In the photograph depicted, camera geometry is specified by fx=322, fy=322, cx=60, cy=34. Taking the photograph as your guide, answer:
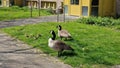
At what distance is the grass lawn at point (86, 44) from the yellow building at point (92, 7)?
201 inches

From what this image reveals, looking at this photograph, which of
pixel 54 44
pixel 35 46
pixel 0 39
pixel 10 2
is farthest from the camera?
pixel 10 2

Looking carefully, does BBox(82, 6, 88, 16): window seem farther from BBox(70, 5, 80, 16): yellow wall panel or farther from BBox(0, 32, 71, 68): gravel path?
BBox(0, 32, 71, 68): gravel path

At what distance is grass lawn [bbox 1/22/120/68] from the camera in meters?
11.0

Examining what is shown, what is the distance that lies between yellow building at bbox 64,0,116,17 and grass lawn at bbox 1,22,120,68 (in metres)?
5.10

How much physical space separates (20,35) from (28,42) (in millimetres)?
1912

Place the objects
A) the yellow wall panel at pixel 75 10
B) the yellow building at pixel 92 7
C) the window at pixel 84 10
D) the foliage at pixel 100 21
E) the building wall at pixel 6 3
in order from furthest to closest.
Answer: the building wall at pixel 6 3 → the yellow wall panel at pixel 75 10 → the window at pixel 84 10 → the yellow building at pixel 92 7 → the foliage at pixel 100 21

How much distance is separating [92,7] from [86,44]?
1130 cm

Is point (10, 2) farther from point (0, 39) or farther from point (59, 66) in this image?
point (59, 66)

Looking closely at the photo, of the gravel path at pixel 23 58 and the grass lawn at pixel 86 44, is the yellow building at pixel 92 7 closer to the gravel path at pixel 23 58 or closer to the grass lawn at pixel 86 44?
the grass lawn at pixel 86 44

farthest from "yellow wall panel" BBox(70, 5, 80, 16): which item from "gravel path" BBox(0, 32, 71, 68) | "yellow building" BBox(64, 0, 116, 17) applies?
"gravel path" BBox(0, 32, 71, 68)

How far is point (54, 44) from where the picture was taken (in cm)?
1125

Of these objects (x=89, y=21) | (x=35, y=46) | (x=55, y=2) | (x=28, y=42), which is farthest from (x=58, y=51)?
(x=55, y=2)

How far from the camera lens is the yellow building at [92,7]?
80.2ft

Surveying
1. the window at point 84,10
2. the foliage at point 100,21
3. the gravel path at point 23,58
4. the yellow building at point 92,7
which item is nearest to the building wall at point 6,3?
the yellow building at point 92,7
